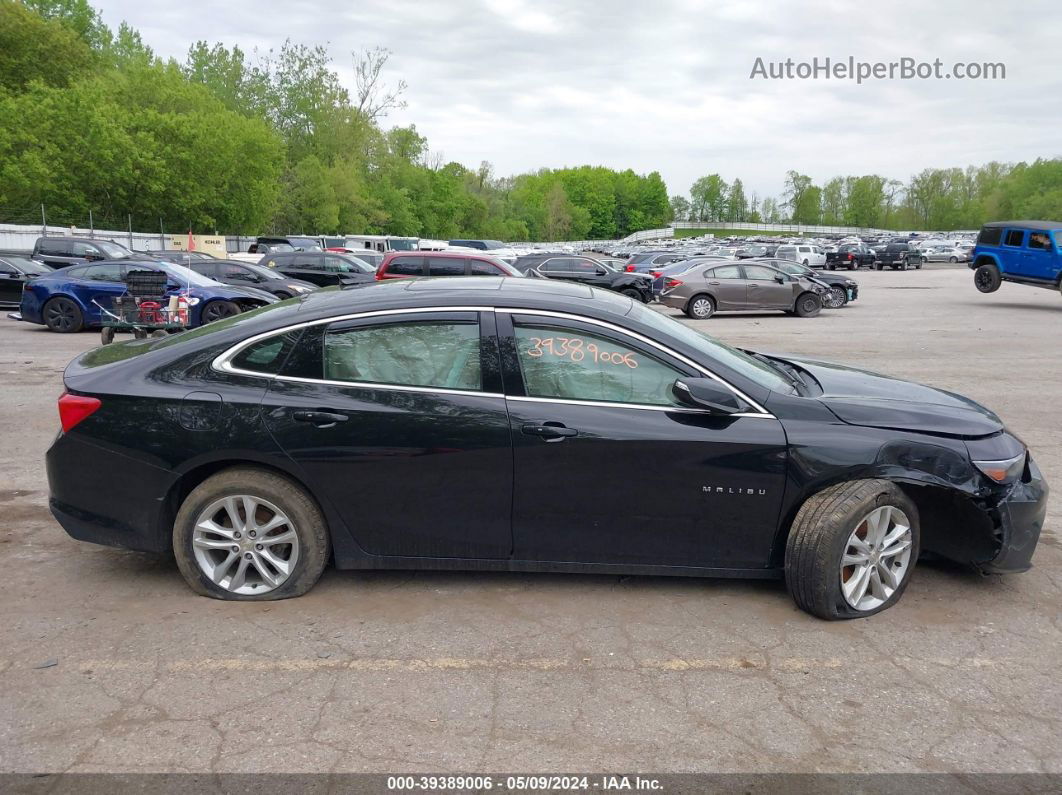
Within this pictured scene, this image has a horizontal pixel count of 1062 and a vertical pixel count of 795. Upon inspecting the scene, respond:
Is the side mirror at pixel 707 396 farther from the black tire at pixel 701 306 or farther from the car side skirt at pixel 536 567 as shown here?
the black tire at pixel 701 306

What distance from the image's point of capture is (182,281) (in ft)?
51.6

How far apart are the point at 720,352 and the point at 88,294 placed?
15246mm

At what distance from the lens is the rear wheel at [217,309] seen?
15609 millimetres

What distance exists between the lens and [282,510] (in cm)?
416

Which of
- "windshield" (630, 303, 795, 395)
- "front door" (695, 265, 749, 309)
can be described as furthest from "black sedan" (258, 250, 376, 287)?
"windshield" (630, 303, 795, 395)

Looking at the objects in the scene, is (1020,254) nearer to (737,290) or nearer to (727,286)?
(737,290)

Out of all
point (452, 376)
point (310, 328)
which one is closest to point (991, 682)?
point (452, 376)

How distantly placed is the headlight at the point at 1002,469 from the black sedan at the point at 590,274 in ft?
66.3

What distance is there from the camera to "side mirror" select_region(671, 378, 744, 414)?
13.3 ft

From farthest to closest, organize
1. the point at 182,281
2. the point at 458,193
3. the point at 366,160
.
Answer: the point at 458,193 < the point at 366,160 < the point at 182,281

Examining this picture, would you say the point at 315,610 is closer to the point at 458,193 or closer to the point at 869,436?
the point at 869,436

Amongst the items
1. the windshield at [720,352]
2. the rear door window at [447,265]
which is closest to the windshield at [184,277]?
the rear door window at [447,265]

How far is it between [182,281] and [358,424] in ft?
42.9

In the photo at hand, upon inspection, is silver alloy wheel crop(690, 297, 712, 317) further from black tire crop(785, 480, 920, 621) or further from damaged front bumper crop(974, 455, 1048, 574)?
black tire crop(785, 480, 920, 621)
